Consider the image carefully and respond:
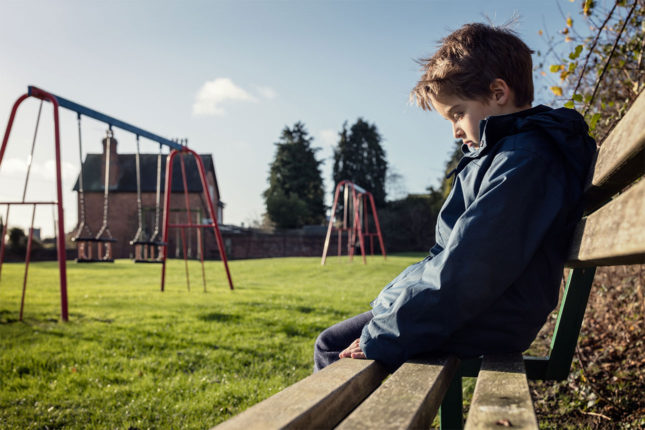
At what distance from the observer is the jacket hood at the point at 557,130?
155cm

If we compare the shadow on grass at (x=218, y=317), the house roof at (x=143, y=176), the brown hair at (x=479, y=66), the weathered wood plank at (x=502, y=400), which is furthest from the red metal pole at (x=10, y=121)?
the house roof at (x=143, y=176)

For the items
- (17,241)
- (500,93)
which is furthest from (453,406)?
(17,241)

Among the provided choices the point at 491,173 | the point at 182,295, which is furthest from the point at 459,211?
the point at 182,295

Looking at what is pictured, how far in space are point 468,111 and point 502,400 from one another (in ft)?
3.61

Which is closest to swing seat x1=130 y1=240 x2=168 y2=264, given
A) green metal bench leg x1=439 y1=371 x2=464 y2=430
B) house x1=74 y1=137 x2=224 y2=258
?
green metal bench leg x1=439 y1=371 x2=464 y2=430

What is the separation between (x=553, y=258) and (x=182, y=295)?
891cm

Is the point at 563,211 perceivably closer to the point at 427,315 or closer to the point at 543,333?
the point at 427,315

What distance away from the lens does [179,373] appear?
159 inches

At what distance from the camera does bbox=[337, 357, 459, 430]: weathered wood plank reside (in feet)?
3.24

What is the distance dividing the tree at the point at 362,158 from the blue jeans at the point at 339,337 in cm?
4386

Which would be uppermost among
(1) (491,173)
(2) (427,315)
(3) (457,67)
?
(3) (457,67)

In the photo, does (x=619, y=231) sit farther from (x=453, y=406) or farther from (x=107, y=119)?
(x=107, y=119)

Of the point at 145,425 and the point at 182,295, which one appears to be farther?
the point at 182,295

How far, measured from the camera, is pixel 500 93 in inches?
75.4
